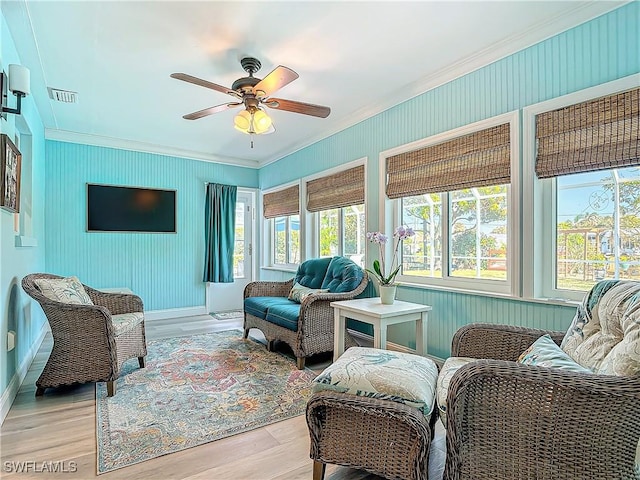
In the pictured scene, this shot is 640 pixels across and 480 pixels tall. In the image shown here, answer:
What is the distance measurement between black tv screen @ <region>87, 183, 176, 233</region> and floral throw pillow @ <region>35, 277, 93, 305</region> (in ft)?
7.25

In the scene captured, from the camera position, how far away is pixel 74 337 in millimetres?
2545

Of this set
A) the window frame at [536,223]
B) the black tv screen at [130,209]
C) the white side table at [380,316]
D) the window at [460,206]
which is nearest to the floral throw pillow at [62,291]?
the white side table at [380,316]

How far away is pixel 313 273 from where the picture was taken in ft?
13.4

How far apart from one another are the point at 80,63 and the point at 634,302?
380cm

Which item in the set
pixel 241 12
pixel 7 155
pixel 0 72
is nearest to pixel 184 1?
pixel 241 12

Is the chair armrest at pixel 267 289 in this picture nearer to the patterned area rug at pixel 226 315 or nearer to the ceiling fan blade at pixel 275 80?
the patterned area rug at pixel 226 315

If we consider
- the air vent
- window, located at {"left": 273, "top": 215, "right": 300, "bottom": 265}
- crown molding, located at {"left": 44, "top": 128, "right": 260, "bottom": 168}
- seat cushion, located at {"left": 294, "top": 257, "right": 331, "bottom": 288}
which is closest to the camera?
the air vent

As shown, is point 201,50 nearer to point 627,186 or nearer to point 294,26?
point 294,26

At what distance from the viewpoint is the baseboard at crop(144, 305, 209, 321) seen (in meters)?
5.16

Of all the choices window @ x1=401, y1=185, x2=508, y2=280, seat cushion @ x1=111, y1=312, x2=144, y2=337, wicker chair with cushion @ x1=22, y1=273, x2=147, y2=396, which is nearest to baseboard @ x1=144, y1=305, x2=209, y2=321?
seat cushion @ x1=111, y1=312, x2=144, y2=337

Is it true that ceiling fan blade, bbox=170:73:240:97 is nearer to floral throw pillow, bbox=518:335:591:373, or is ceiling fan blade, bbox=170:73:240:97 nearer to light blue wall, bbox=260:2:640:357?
light blue wall, bbox=260:2:640:357

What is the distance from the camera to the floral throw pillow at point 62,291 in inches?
104

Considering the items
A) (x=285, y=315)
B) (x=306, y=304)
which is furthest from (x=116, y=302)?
(x=306, y=304)

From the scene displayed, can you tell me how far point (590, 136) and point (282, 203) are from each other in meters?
3.99
